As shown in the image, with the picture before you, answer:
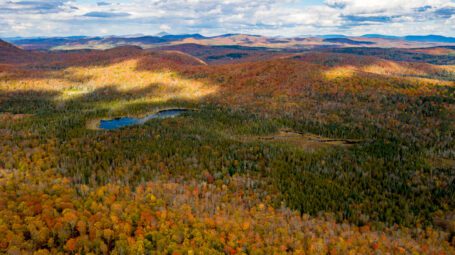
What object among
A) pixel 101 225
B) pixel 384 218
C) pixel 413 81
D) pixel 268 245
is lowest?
pixel 384 218

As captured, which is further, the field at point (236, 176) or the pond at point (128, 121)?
the pond at point (128, 121)

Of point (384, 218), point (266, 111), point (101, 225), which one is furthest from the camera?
point (266, 111)

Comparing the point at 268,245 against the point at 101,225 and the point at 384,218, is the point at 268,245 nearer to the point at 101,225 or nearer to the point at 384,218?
the point at 101,225

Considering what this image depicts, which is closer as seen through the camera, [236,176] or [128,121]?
[236,176]

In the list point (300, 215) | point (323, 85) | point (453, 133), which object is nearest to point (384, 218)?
point (300, 215)

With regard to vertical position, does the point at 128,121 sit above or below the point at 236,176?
above

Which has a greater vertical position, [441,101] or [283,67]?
[283,67]

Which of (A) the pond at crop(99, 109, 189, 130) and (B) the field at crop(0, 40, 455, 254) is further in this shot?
(A) the pond at crop(99, 109, 189, 130)

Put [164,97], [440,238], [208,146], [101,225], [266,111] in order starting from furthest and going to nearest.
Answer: [164,97] → [266,111] → [208,146] → [440,238] → [101,225]
